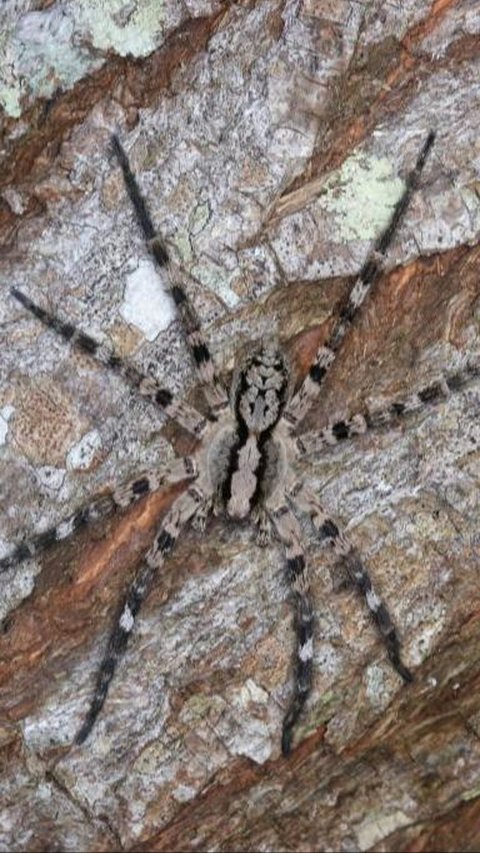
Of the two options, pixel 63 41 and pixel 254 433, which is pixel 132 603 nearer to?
pixel 254 433

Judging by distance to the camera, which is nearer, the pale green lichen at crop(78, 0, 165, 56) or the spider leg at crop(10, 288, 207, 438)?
the pale green lichen at crop(78, 0, 165, 56)

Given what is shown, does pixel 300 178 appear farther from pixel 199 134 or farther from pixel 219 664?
pixel 219 664

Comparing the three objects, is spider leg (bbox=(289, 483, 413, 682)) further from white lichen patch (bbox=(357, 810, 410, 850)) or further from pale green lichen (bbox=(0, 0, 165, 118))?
pale green lichen (bbox=(0, 0, 165, 118))

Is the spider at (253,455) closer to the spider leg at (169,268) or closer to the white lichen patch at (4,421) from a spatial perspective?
the spider leg at (169,268)

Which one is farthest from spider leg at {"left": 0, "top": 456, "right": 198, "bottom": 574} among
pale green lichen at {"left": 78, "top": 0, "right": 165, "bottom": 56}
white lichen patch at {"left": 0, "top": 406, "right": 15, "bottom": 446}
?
pale green lichen at {"left": 78, "top": 0, "right": 165, "bottom": 56}

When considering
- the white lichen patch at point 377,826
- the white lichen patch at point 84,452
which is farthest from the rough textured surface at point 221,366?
the white lichen patch at point 377,826

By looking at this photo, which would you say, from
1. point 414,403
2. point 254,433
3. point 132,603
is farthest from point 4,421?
point 414,403

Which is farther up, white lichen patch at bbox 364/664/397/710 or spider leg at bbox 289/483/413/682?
spider leg at bbox 289/483/413/682
